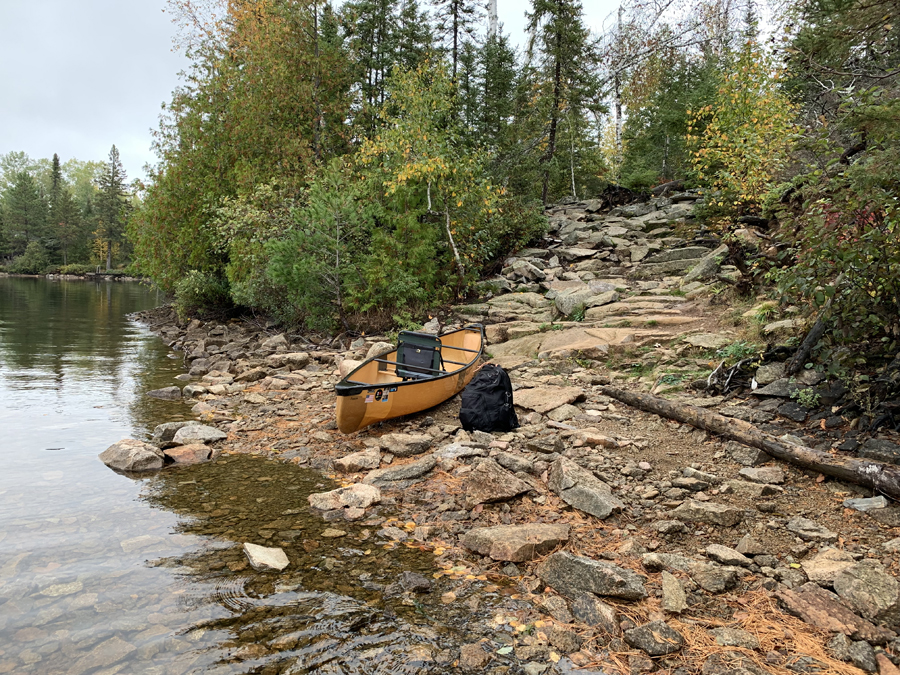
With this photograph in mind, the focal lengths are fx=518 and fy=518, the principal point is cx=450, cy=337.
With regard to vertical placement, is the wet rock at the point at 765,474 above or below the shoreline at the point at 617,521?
above

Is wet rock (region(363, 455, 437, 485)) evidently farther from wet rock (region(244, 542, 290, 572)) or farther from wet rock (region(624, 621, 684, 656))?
wet rock (region(624, 621, 684, 656))

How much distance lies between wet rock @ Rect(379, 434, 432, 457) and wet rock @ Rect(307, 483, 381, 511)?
108 cm

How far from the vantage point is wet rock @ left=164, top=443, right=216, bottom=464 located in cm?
670

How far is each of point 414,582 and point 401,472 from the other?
6.63ft

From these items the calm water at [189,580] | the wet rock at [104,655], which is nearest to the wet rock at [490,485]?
the calm water at [189,580]

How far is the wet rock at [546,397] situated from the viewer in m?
7.60

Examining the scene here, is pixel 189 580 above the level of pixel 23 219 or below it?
below

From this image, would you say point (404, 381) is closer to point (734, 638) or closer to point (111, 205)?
point (734, 638)

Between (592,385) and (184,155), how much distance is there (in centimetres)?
1924

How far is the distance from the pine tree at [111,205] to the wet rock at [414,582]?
259ft

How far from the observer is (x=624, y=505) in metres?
4.83

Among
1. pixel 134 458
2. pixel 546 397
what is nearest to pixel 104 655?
pixel 134 458

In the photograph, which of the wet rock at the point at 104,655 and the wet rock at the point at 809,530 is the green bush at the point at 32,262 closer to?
the wet rock at the point at 104,655

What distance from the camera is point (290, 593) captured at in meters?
3.84
